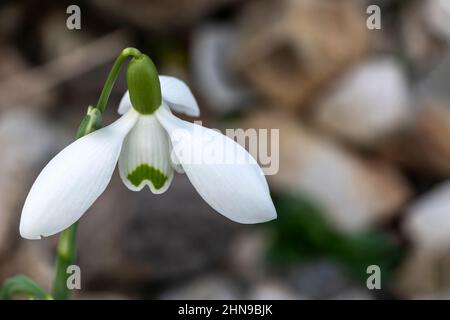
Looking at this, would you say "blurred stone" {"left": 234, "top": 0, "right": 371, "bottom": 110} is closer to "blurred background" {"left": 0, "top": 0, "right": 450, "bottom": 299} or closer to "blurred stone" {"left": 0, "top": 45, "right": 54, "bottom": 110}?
"blurred background" {"left": 0, "top": 0, "right": 450, "bottom": 299}

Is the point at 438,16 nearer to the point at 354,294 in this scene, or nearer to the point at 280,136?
the point at 280,136

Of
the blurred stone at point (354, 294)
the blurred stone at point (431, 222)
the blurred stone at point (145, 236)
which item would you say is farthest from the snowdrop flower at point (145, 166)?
the blurred stone at point (431, 222)

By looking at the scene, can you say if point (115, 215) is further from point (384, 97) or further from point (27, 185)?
point (384, 97)

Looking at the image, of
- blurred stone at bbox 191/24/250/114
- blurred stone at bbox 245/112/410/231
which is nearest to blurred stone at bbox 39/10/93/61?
blurred stone at bbox 191/24/250/114

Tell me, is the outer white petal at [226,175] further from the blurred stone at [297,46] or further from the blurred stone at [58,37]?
the blurred stone at [58,37]

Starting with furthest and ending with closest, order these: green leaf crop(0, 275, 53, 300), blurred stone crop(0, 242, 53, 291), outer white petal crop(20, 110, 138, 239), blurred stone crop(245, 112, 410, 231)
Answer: blurred stone crop(245, 112, 410, 231) → blurred stone crop(0, 242, 53, 291) → green leaf crop(0, 275, 53, 300) → outer white petal crop(20, 110, 138, 239)
